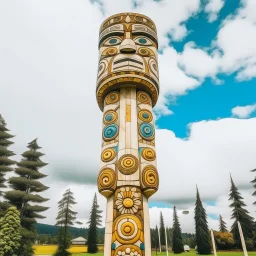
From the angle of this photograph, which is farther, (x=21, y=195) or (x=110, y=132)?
(x=21, y=195)

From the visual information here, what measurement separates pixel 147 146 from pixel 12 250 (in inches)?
636

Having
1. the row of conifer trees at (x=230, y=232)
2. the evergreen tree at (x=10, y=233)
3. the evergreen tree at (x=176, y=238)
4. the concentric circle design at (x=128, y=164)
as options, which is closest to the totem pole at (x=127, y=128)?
the concentric circle design at (x=128, y=164)

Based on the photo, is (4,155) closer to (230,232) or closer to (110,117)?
(110,117)

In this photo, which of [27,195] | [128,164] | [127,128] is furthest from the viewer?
[27,195]

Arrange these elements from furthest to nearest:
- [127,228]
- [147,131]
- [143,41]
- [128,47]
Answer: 1. [143,41]
2. [128,47]
3. [147,131]
4. [127,228]

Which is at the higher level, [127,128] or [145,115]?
[145,115]

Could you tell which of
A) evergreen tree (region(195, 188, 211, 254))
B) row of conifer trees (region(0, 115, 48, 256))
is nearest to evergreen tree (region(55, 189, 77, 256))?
row of conifer trees (region(0, 115, 48, 256))

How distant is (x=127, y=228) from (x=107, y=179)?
1.81 metres

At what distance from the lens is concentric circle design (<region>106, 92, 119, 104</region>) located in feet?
37.0

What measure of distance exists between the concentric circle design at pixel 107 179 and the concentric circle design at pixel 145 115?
2.67 m

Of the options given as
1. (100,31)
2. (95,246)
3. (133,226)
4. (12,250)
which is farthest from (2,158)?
(95,246)

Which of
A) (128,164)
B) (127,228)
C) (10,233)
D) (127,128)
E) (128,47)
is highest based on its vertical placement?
(128,47)

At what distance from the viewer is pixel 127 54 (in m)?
11.6

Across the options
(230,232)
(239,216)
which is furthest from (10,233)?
(230,232)
